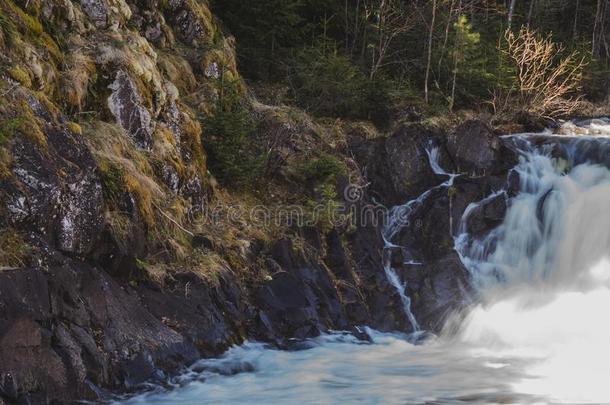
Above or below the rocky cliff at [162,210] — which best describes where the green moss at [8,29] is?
above

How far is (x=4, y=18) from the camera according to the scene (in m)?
7.22

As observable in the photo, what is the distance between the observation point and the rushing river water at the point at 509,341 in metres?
7.05

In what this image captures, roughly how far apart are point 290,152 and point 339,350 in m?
4.47

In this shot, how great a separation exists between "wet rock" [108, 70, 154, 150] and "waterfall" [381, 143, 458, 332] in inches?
200

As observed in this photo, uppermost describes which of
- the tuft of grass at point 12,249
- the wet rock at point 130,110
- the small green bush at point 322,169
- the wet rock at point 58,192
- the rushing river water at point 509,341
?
the wet rock at point 130,110

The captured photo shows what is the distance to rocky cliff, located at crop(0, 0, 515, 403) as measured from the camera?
5.96m

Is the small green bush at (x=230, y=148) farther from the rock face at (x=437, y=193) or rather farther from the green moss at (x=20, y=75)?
the green moss at (x=20, y=75)

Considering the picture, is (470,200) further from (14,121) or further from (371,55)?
(14,121)

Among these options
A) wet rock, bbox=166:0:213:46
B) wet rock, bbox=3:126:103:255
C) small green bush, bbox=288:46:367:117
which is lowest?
wet rock, bbox=3:126:103:255

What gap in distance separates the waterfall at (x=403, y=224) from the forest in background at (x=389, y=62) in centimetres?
177

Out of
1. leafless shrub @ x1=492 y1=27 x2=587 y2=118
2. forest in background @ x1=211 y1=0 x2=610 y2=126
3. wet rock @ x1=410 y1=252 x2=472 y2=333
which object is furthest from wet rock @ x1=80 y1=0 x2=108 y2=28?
leafless shrub @ x1=492 y1=27 x2=587 y2=118

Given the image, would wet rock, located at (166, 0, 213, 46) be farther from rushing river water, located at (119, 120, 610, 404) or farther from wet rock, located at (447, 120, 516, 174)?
rushing river water, located at (119, 120, 610, 404)

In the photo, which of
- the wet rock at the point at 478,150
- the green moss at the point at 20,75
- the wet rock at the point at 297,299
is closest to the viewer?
the green moss at the point at 20,75

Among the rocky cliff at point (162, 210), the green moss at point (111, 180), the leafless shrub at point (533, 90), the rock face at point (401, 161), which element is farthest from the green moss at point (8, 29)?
the leafless shrub at point (533, 90)
